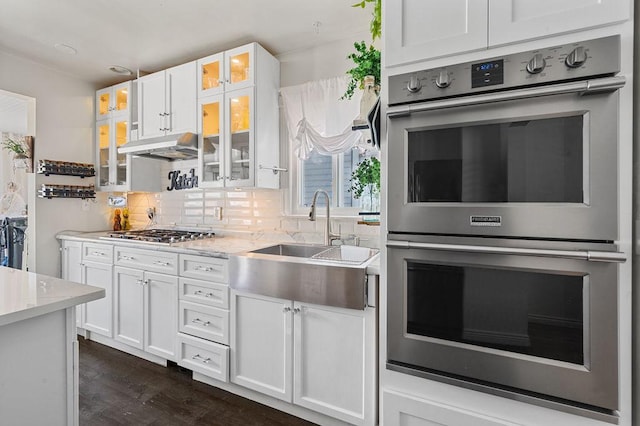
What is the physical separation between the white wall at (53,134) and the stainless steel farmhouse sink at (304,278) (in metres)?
2.28

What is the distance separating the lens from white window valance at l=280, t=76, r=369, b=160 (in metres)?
2.33

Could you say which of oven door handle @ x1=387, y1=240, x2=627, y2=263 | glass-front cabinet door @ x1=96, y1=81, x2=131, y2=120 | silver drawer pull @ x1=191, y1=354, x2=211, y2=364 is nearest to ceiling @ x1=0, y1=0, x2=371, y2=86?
glass-front cabinet door @ x1=96, y1=81, x2=131, y2=120

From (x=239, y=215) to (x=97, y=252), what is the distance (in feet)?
4.16

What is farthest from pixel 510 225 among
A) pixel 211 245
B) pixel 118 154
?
pixel 118 154

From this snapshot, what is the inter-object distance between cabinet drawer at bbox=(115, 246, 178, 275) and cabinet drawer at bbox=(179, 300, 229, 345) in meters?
0.28

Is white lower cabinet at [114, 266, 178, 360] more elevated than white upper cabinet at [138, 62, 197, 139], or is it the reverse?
white upper cabinet at [138, 62, 197, 139]

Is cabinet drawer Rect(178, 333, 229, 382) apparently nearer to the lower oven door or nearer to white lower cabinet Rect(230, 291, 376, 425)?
white lower cabinet Rect(230, 291, 376, 425)

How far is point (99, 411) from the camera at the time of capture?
1.96m

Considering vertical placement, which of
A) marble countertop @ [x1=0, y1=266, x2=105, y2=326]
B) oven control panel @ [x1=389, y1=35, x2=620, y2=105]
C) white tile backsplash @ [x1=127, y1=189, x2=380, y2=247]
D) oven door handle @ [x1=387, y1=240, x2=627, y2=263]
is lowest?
marble countertop @ [x1=0, y1=266, x2=105, y2=326]

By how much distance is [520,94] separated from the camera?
3.59ft

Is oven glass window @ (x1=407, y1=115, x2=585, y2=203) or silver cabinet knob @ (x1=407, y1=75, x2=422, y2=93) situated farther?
silver cabinet knob @ (x1=407, y1=75, x2=422, y2=93)

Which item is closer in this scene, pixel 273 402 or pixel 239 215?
pixel 273 402

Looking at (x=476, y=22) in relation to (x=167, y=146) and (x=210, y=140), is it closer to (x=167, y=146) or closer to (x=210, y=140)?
(x=210, y=140)

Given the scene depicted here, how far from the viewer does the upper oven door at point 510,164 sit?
102cm
